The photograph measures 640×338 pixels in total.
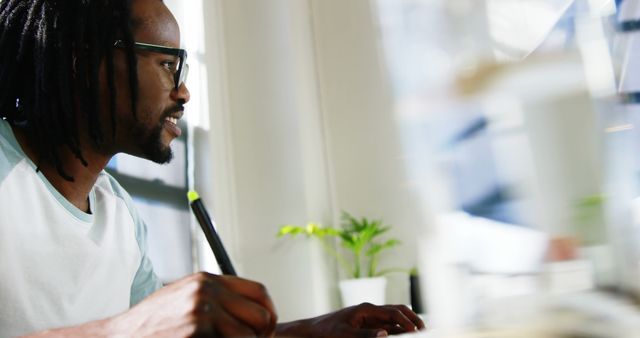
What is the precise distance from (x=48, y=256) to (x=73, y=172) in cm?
→ 11

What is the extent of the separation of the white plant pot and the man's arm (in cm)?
142

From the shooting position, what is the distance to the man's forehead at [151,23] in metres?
0.84

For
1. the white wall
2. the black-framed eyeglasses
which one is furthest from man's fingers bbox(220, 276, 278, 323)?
the white wall

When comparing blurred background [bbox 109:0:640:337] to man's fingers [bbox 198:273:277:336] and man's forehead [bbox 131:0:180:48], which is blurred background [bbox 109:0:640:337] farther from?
man's forehead [bbox 131:0:180:48]

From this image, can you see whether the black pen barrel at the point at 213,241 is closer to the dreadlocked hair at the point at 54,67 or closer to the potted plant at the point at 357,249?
the dreadlocked hair at the point at 54,67

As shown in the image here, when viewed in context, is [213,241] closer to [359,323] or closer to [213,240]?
[213,240]

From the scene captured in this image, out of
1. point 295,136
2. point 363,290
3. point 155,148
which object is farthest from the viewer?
point 295,136

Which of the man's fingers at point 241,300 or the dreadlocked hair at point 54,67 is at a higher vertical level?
the dreadlocked hair at point 54,67

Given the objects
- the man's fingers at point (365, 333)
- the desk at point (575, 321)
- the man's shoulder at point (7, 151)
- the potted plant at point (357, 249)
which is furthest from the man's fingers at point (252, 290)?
the potted plant at point (357, 249)

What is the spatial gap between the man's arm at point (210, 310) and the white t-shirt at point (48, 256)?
308 millimetres

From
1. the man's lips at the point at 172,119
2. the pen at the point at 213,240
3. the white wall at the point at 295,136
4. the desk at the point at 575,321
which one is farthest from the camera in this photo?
the white wall at the point at 295,136

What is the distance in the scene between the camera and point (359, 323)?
2.30 feet

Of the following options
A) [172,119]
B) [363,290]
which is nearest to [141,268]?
[172,119]

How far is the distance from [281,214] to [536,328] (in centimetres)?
166
